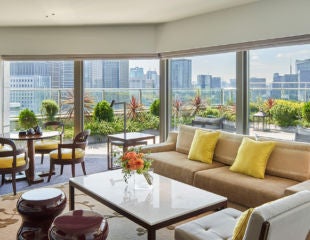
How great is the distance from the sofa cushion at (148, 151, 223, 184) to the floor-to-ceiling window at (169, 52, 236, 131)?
112 cm

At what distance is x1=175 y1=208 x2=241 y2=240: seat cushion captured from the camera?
6.80 ft

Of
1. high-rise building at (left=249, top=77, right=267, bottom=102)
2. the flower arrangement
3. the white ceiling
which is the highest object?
the white ceiling

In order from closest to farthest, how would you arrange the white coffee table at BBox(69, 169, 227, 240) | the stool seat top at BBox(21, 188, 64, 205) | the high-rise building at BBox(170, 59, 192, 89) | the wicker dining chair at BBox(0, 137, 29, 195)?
the stool seat top at BBox(21, 188, 64, 205) < the white coffee table at BBox(69, 169, 227, 240) < the wicker dining chair at BBox(0, 137, 29, 195) < the high-rise building at BBox(170, 59, 192, 89)

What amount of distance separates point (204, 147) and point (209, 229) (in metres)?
2.01

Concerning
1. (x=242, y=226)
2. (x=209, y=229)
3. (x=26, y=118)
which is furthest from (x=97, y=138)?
(x=242, y=226)

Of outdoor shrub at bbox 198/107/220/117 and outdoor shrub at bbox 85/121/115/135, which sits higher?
outdoor shrub at bbox 198/107/220/117

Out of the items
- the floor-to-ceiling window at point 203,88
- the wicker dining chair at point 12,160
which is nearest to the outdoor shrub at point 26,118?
the wicker dining chair at point 12,160

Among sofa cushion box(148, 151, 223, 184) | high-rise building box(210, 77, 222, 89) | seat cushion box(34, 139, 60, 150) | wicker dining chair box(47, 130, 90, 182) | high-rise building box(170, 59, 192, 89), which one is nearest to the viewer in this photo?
sofa cushion box(148, 151, 223, 184)

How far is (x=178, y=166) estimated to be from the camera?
3.92 m

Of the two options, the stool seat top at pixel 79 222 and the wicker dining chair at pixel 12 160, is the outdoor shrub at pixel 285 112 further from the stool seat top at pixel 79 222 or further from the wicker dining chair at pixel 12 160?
the stool seat top at pixel 79 222

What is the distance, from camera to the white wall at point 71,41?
19.0 ft

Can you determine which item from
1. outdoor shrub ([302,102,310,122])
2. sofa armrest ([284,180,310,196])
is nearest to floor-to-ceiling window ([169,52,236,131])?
outdoor shrub ([302,102,310,122])

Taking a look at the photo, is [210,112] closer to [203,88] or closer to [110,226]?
[203,88]

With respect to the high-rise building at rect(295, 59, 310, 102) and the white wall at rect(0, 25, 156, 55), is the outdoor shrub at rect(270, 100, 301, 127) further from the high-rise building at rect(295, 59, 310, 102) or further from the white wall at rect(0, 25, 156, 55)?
the white wall at rect(0, 25, 156, 55)
